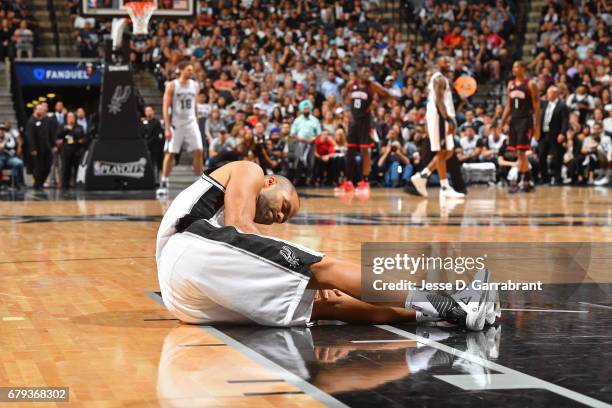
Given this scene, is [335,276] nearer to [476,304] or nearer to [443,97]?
[476,304]

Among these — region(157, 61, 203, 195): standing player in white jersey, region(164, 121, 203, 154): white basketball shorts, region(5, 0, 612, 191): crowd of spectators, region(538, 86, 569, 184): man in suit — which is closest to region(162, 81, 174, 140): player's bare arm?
region(157, 61, 203, 195): standing player in white jersey

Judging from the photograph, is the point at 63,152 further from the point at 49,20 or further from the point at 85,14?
the point at 49,20

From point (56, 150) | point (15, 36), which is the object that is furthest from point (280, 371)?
point (15, 36)

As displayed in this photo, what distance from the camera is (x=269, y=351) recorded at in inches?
178

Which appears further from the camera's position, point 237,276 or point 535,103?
point 535,103

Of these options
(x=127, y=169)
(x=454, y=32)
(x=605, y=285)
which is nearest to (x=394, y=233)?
(x=605, y=285)

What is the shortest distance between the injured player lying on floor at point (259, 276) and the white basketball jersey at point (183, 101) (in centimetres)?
1182

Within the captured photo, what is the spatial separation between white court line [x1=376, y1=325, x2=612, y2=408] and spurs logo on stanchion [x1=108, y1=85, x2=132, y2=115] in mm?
13792

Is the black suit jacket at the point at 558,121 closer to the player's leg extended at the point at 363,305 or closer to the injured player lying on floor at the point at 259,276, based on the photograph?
the injured player lying on floor at the point at 259,276

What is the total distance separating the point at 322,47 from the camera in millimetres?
26828

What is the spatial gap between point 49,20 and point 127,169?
10.1 meters

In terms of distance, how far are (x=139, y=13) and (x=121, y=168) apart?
260 cm

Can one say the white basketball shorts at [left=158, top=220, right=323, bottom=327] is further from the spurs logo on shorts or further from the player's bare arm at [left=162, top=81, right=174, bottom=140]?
the player's bare arm at [left=162, top=81, right=174, bottom=140]

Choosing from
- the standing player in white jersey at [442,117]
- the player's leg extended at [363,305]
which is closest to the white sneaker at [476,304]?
the player's leg extended at [363,305]
